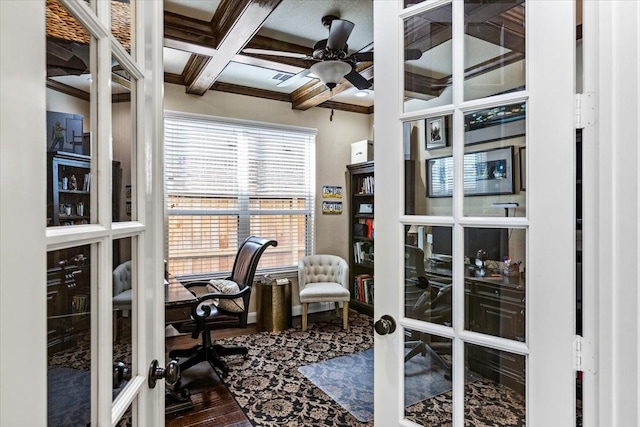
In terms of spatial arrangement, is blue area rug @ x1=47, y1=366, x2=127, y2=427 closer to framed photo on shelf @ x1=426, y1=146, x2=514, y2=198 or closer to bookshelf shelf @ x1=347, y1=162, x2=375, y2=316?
framed photo on shelf @ x1=426, y1=146, x2=514, y2=198

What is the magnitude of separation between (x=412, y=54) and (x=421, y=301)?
0.89 metres

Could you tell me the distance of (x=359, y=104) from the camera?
501cm

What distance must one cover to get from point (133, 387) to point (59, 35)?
0.78 m

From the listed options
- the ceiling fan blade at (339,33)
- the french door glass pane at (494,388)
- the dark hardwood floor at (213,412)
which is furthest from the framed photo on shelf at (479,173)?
the dark hardwood floor at (213,412)

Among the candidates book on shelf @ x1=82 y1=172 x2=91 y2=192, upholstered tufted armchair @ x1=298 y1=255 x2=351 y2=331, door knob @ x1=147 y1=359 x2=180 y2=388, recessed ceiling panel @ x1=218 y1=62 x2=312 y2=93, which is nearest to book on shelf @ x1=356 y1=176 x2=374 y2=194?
upholstered tufted armchair @ x1=298 y1=255 x2=351 y2=331

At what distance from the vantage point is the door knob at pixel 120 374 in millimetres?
801

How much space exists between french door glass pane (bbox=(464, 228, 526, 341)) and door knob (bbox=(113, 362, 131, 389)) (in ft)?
3.24

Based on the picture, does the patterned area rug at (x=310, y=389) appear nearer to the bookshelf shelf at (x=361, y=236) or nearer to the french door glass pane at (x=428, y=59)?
the bookshelf shelf at (x=361, y=236)
